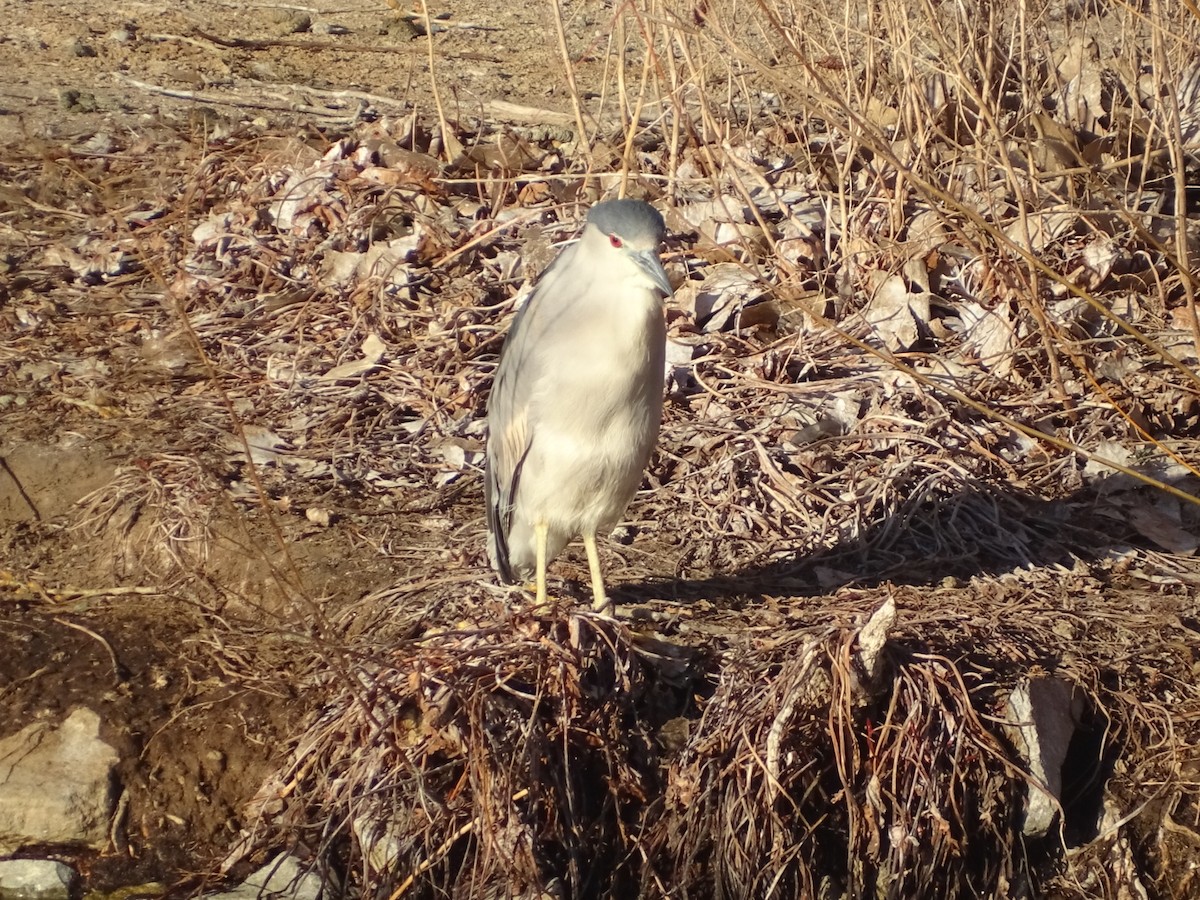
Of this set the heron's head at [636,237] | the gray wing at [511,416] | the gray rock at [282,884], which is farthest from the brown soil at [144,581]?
the heron's head at [636,237]

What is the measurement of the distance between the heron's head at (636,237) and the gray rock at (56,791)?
193cm

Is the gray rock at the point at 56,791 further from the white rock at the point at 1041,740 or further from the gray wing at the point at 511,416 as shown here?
the white rock at the point at 1041,740

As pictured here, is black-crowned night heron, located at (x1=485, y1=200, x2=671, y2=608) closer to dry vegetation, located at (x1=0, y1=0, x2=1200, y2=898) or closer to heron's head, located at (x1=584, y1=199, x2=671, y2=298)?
heron's head, located at (x1=584, y1=199, x2=671, y2=298)

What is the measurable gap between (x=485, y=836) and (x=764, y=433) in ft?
7.22

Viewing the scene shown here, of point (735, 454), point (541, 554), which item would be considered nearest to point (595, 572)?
point (541, 554)

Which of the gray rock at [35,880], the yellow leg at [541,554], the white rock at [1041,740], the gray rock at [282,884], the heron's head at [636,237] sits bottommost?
the gray rock at [35,880]

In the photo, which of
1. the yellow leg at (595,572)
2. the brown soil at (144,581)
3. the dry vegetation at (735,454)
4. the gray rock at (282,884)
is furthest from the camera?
the yellow leg at (595,572)

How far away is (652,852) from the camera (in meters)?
3.64

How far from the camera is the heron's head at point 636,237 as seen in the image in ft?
12.0

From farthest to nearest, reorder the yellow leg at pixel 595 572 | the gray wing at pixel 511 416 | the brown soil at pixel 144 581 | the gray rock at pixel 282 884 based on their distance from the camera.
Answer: the yellow leg at pixel 595 572, the gray wing at pixel 511 416, the brown soil at pixel 144 581, the gray rock at pixel 282 884

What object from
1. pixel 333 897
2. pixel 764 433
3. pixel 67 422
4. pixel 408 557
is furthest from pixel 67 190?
pixel 333 897

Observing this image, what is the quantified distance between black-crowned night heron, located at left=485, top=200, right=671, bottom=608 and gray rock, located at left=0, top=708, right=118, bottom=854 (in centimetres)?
130

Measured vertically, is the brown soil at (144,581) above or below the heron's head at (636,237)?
below

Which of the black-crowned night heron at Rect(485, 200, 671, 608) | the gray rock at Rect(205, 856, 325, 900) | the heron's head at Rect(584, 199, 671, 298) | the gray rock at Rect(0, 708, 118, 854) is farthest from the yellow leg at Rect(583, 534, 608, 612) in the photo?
the gray rock at Rect(0, 708, 118, 854)
